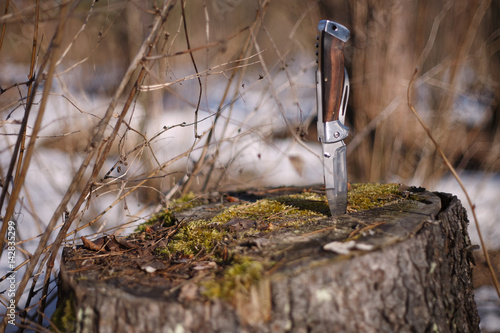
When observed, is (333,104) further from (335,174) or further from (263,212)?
(263,212)

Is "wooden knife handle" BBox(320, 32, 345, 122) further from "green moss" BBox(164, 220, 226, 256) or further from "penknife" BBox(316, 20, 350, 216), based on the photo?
"green moss" BBox(164, 220, 226, 256)

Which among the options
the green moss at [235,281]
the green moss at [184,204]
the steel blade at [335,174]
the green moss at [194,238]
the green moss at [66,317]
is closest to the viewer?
the green moss at [235,281]

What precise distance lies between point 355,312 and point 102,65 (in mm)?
5072

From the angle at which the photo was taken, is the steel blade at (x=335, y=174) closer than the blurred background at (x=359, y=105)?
Yes

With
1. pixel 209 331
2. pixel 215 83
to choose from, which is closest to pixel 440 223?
pixel 209 331

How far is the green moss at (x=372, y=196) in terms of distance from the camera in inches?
69.8

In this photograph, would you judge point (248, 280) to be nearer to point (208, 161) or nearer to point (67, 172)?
point (208, 161)

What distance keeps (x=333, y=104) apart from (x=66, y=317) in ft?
4.23

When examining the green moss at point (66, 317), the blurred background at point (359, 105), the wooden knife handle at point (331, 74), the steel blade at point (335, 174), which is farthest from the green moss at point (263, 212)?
the blurred background at point (359, 105)

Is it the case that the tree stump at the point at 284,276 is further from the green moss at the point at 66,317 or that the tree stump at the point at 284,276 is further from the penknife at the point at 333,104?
the penknife at the point at 333,104

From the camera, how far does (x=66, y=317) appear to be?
1232mm

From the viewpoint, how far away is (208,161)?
2844mm

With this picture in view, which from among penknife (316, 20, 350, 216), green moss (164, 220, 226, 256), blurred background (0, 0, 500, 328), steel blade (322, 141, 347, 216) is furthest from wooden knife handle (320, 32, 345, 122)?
blurred background (0, 0, 500, 328)

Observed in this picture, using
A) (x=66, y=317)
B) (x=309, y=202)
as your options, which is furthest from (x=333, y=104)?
(x=66, y=317)
